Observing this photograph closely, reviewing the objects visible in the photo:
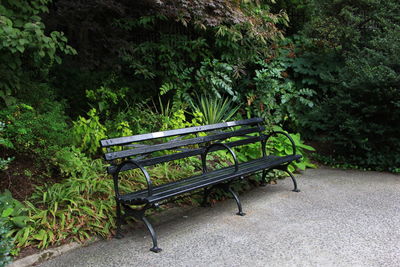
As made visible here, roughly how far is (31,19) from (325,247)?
4074mm

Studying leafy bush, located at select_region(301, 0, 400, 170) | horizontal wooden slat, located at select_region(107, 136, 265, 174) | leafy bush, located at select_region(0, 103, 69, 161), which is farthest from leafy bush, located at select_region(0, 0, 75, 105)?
leafy bush, located at select_region(301, 0, 400, 170)

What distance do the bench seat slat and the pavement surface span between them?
44 centimetres

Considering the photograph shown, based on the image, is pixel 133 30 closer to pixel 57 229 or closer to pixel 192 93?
pixel 192 93

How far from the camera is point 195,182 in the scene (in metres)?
4.14

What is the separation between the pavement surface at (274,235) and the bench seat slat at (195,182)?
44 cm

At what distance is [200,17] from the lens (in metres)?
6.11

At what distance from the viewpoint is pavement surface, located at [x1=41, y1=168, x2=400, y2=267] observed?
337 centimetres

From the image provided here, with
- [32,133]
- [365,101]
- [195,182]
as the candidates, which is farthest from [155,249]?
[365,101]

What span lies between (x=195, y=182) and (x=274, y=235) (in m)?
0.97

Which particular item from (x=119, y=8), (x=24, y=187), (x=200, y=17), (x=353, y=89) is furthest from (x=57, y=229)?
(x=353, y=89)

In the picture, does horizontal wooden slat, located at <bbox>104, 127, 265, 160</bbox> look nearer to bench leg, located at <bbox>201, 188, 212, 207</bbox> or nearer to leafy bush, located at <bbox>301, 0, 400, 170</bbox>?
bench leg, located at <bbox>201, 188, 212, 207</bbox>

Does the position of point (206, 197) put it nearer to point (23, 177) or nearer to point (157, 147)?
point (157, 147)

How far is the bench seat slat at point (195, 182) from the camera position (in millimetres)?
3613

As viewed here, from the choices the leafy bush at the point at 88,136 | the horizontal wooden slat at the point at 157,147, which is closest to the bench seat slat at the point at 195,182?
the horizontal wooden slat at the point at 157,147
